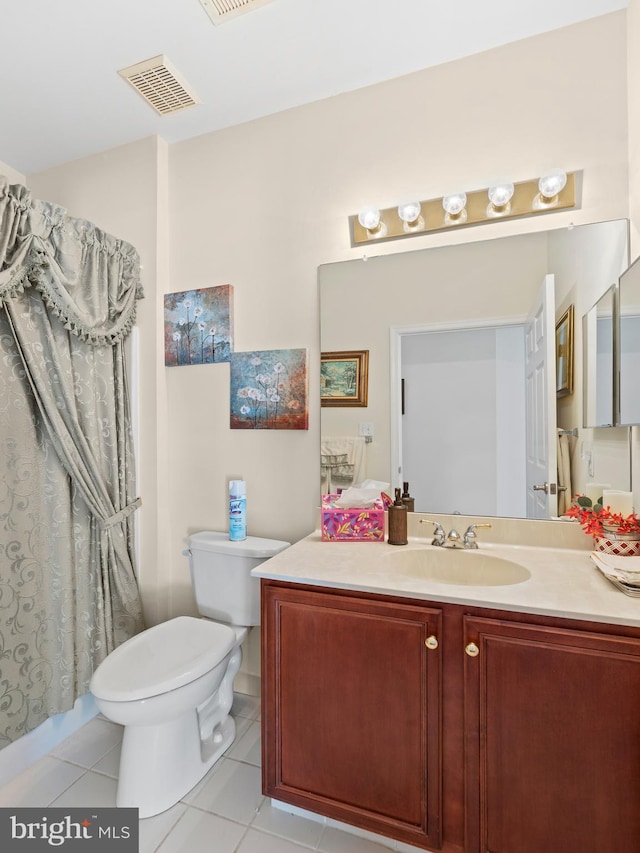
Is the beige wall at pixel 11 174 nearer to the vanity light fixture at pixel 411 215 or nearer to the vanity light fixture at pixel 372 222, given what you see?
the vanity light fixture at pixel 372 222

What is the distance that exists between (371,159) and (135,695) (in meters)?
2.07

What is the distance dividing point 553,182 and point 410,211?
1.58 feet

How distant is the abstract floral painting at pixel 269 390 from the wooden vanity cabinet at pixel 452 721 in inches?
30.5

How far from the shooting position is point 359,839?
1344mm

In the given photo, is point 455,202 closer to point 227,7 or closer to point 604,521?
point 227,7

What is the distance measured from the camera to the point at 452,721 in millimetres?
1156

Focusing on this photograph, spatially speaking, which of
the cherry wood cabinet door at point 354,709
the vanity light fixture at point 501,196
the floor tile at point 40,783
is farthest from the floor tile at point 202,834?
the vanity light fixture at point 501,196

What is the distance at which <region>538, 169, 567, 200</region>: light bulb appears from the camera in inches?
59.1

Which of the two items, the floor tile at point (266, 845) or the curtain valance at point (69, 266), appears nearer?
the floor tile at point (266, 845)

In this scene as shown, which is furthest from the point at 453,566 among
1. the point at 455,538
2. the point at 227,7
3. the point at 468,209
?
the point at 227,7

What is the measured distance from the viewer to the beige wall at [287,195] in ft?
5.04

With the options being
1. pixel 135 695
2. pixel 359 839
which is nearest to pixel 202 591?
pixel 135 695

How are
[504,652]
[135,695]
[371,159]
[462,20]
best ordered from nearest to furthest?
[504,652] → [135,695] → [462,20] → [371,159]

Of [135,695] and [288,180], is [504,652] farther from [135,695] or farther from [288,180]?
[288,180]
